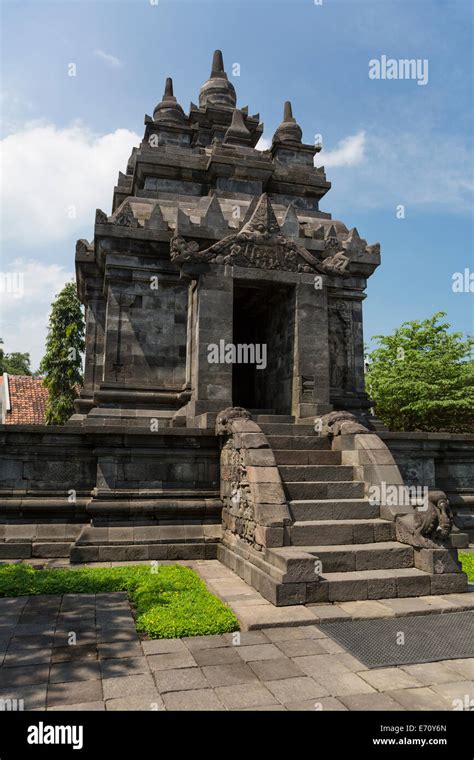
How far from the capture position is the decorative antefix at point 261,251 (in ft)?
37.8

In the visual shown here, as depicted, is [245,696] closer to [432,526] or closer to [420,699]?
[420,699]

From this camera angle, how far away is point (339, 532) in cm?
823

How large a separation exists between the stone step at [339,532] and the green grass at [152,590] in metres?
1.61

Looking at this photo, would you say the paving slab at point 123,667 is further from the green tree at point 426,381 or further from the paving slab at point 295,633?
the green tree at point 426,381

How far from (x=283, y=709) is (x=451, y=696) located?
150 centimetres

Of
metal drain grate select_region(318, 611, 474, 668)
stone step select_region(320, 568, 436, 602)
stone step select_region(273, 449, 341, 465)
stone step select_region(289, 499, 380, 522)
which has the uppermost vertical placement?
stone step select_region(273, 449, 341, 465)

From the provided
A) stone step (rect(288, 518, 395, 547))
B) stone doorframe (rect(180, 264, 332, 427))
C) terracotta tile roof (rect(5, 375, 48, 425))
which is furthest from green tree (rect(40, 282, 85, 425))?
stone step (rect(288, 518, 395, 547))

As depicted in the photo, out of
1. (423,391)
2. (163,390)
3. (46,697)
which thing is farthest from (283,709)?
(423,391)

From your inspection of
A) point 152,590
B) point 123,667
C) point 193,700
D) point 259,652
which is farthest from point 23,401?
point 193,700

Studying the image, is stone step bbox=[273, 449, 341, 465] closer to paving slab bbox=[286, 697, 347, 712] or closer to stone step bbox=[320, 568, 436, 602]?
stone step bbox=[320, 568, 436, 602]

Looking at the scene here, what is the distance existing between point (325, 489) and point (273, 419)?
2.69 metres

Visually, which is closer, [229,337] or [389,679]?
[389,679]

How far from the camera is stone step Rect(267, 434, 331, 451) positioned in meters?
10.4

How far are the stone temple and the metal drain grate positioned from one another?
0.77 meters
